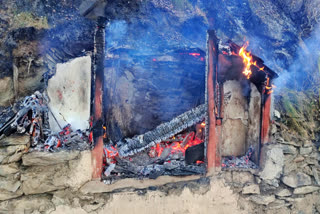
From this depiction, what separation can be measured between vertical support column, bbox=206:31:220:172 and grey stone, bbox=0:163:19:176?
2738 mm

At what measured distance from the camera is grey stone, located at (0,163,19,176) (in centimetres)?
319

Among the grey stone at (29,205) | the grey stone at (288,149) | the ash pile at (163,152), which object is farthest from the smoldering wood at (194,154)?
the grey stone at (29,205)

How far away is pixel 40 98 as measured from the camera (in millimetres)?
4066

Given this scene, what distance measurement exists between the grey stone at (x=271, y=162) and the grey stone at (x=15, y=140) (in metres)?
3.63

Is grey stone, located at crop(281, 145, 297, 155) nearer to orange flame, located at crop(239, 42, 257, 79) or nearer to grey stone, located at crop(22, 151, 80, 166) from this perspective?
orange flame, located at crop(239, 42, 257, 79)

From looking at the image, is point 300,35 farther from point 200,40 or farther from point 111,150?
point 111,150

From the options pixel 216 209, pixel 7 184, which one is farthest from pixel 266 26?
pixel 7 184

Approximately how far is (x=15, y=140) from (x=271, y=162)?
12.8 feet

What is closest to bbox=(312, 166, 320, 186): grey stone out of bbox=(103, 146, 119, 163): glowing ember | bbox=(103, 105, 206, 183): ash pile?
bbox=(103, 105, 206, 183): ash pile

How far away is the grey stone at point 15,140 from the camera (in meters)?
3.23

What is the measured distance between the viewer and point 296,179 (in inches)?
169

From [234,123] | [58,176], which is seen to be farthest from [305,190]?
[58,176]

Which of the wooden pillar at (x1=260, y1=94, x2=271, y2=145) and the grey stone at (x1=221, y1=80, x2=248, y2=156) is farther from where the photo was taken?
the grey stone at (x1=221, y1=80, x2=248, y2=156)

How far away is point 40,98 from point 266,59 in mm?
5192
